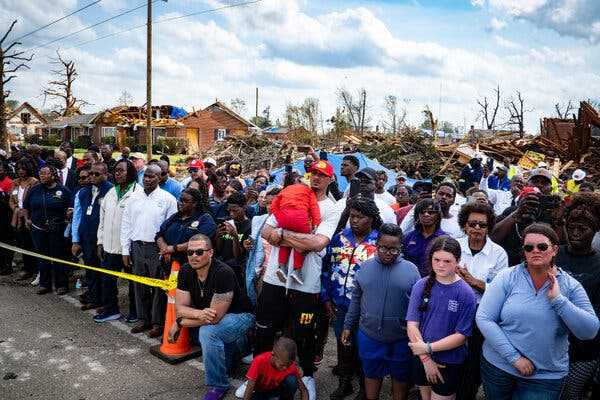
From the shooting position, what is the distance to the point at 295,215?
4.04m

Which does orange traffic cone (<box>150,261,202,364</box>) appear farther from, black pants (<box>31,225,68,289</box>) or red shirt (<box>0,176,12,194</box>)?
red shirt (<box>0,176,12,194</box>)

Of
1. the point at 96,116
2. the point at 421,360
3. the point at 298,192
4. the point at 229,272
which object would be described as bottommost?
the point at 421,360

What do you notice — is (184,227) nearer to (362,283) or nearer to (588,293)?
(362,283)

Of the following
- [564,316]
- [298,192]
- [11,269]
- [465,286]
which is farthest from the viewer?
[11,269]

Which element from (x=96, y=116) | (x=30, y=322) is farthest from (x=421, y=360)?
(x=96, y=116)

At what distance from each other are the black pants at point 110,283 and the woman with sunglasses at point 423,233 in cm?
400

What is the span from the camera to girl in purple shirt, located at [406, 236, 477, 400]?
3.28 m

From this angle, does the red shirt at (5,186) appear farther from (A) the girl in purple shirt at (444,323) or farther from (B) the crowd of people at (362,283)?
(A) the girl in purple shirt at (444,323)

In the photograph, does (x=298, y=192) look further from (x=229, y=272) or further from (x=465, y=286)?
(x=465, y=286)

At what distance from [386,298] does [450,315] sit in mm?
527

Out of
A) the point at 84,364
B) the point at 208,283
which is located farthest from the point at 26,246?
the point at 208,283

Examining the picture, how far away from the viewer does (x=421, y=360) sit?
3.38 m

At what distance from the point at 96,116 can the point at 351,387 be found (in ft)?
173

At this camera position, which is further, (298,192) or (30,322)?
(30,322)
